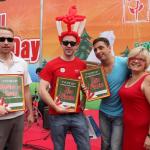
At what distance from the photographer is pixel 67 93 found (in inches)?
144

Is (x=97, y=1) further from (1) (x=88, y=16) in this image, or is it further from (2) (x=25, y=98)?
(2) (x=25, y=98)

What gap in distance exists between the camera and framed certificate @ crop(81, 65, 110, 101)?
3596 millimetres

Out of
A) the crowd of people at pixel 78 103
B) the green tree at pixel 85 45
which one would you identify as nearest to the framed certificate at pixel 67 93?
the crowd of people at pixel 78 103

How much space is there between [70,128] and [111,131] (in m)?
0.44

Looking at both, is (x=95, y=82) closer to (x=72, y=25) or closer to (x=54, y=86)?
(x=54, y=86)

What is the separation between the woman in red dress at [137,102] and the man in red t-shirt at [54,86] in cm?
56

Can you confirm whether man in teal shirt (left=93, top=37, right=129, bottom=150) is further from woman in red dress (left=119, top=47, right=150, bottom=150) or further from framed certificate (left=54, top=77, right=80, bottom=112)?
framed certificate (left=54, top=77, right=80, bottom=112)

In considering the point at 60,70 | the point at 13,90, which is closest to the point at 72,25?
the point at 60,70

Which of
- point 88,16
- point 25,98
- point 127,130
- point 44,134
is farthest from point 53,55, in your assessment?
point 127,130

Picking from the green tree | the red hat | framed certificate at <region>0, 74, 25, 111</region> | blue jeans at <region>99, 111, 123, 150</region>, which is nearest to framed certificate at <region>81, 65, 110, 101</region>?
blue jeans at <region>99, 111, 123, 150</region>

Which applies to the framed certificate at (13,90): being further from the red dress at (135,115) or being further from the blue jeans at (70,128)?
the red dress at (135,115)

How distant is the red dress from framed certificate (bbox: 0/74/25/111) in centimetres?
101

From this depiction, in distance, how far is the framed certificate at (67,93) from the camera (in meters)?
3.62

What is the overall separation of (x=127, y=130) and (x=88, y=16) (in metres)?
4.44
